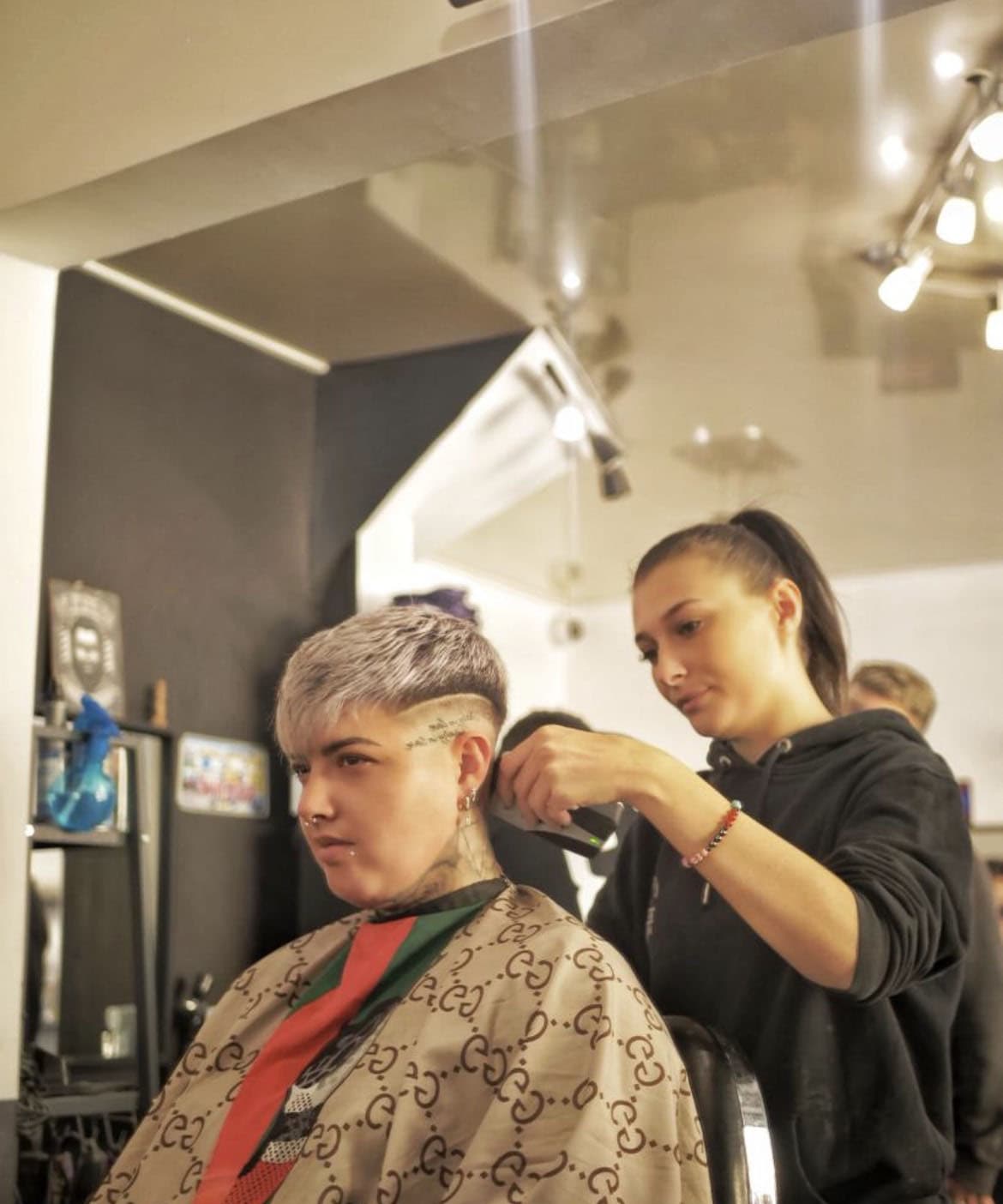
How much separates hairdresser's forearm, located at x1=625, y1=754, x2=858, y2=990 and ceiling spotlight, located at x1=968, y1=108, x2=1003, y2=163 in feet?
7.19

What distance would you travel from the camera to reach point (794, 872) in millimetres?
1294

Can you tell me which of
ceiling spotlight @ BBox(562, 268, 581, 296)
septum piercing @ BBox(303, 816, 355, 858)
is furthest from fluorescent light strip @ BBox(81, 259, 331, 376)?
septum piercing @ BBox(303, 816, 355, 858)

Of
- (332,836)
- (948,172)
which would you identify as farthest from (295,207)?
(332,836)

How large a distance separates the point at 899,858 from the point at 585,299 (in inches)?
122

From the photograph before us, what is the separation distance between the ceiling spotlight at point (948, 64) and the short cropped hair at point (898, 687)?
4.44 ft

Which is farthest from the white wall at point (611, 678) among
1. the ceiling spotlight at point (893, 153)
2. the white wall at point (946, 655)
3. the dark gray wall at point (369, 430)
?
the ceiling spotlight at point (893, 153)

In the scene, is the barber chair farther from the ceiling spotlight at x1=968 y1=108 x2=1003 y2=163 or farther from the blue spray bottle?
the ceiling spotlight at x1=968 y1=108 x2=1003 y2=163

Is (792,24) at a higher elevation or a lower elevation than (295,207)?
lower

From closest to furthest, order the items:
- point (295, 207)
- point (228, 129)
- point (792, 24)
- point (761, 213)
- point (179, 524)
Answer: point (792, 24)
point (228, 129)
point (295, 207)
point (761, 213)
point (179, 524)

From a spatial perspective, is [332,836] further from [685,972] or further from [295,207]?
[295,207]

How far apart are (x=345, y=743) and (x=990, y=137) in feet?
7.34

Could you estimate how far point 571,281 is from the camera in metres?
4.10

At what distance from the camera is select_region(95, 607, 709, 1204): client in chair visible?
4.13 feet

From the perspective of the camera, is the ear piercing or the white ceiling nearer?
the ear piercing
